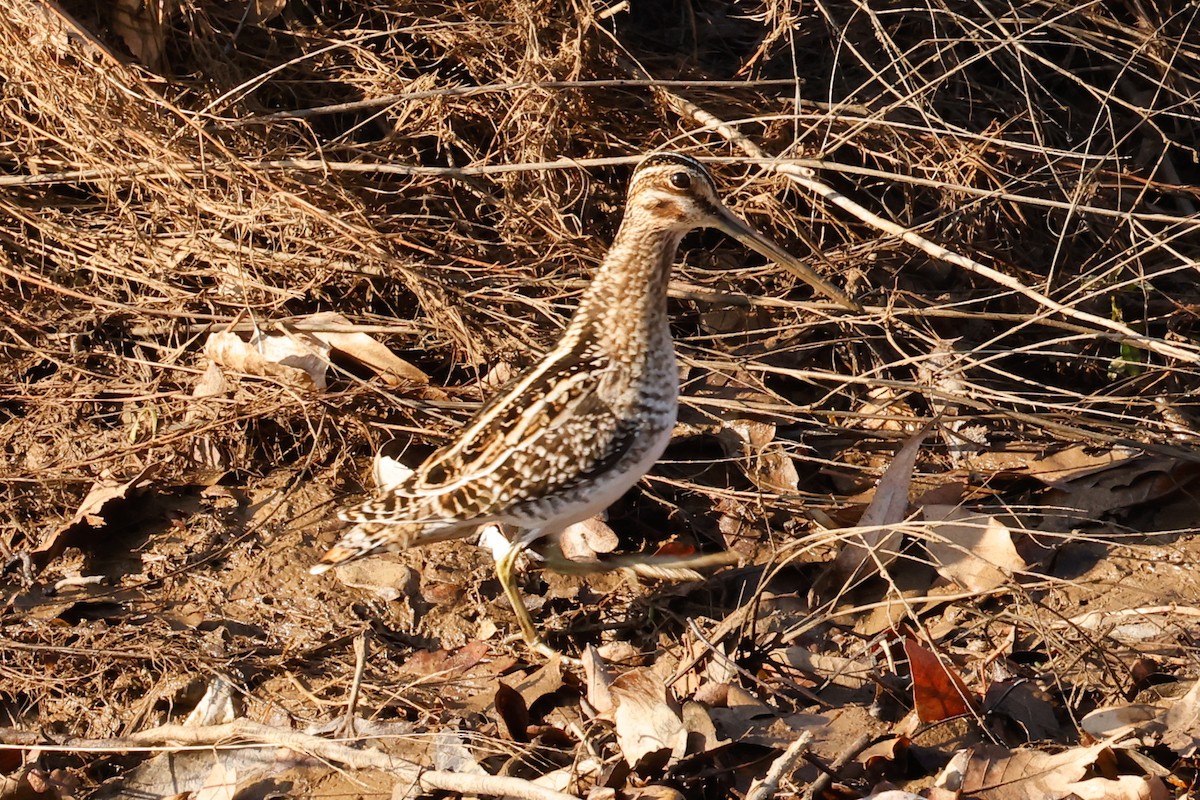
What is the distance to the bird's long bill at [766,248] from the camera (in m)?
5.09

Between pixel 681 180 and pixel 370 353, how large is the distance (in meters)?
1.82

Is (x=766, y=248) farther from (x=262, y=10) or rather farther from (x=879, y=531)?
(x=262, y=10)

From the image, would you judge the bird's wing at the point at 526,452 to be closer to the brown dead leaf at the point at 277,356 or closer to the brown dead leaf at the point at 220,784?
the brown dead leaf at the point at 220,784

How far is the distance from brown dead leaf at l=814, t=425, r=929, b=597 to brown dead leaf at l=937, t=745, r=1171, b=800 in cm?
103

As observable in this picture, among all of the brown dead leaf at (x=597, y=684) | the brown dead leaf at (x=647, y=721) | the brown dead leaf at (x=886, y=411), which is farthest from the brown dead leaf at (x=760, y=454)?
the brown dead leaf at (x=647, y=721)

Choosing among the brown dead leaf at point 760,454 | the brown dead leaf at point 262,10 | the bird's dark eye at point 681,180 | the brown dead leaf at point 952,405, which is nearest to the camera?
the bird's dark eye at point 681,180

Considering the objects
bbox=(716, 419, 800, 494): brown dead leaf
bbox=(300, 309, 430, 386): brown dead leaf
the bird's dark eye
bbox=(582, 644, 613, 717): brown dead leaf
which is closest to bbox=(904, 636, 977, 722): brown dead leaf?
bbox=(582, 644, 613, 717): brown dead leaf

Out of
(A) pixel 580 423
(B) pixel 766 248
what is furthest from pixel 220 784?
(B) pixel 766 248

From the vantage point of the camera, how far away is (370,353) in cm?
604

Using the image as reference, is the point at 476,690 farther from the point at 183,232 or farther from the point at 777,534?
the point at 183,232

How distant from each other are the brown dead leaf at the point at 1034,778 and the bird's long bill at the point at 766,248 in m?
1.88

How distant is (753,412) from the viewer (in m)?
5.87

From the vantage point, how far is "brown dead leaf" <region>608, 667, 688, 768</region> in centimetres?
416

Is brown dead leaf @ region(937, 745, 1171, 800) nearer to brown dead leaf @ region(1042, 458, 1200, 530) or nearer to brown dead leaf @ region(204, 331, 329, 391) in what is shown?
brown dead leaf @ region(1042, 458, 1200, 530)
